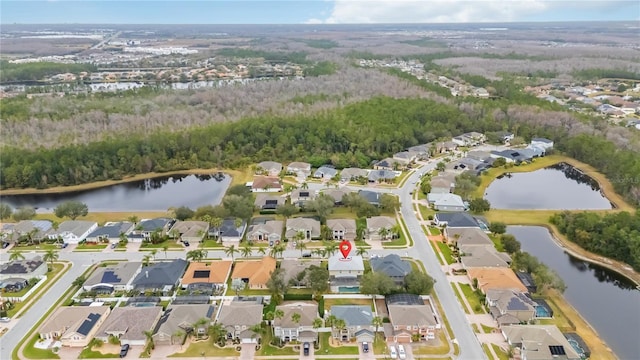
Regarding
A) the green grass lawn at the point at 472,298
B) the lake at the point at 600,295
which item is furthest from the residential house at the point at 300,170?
the green grass lawn at the point at 472,298

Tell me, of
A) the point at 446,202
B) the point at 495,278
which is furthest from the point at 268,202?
the point at 495,278

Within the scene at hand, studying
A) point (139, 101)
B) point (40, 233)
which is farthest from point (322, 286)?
point (139, 101)

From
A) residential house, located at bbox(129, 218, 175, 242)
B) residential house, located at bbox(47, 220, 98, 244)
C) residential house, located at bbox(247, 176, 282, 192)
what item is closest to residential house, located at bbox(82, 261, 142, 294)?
residential house, located at bbox(129, 218, 175, 242)

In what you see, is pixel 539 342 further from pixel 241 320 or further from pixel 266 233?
pixel 266 233

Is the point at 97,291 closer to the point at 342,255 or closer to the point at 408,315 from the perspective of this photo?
the point at 342,255

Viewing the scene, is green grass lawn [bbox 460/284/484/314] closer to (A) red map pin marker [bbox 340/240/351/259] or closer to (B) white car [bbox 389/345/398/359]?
(B) white car [bbox 389/345/398/359]

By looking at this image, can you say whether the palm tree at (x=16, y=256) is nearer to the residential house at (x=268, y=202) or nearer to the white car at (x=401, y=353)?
the residential house at (x=268, y=202)
